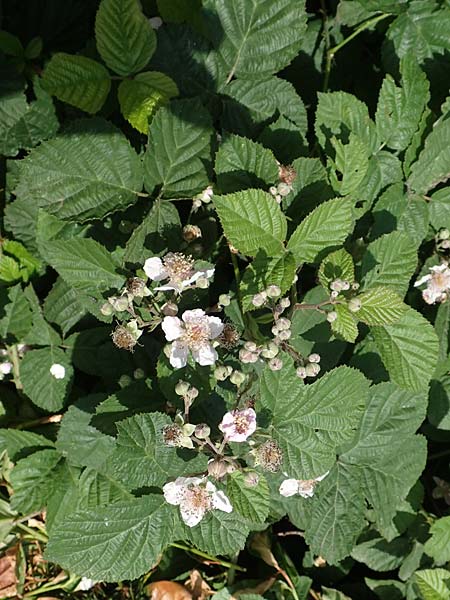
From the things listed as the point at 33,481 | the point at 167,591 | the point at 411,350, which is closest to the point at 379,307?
the point at 411,350

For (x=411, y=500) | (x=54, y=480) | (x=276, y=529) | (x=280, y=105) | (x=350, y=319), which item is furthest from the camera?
(x=276, y=529)

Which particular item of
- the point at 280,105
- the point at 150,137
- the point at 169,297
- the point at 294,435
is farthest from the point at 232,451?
the point at 280,105

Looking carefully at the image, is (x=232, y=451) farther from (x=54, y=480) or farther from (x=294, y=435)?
(x=54, y=480)

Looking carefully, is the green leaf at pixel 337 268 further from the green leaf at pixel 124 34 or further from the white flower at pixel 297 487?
the green leaf at pixel 124 34

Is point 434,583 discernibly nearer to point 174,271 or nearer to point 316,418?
point 316,418

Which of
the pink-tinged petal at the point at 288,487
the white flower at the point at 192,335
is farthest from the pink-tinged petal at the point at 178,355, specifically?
the pink-tinged petal at the point at 288,487

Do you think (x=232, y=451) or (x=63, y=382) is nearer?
(x=232, y=451)

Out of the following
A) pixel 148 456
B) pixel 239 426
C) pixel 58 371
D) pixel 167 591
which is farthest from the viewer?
pixel 167 591
